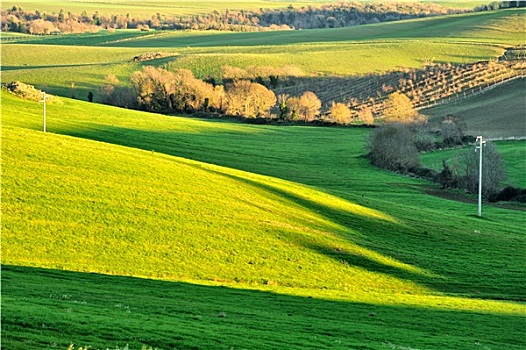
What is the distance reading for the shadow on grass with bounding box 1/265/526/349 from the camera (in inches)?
883

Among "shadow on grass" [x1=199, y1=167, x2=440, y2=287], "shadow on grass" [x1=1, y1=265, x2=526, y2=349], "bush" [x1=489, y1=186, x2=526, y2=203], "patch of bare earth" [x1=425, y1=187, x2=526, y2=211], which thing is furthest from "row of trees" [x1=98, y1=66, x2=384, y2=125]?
"shadow on grass" [x1=1, y1=265, x2=526, y2=349]

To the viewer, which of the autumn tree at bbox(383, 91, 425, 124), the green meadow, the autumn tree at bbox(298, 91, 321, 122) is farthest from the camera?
the autumn tree at bbox(298, 91, 321, 122)

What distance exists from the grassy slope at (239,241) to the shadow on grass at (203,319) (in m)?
0.15

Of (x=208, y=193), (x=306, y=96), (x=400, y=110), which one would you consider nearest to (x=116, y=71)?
(x=306, y=96)

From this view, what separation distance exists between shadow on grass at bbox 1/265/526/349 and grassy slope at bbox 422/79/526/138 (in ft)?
302

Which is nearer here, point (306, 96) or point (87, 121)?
point (87, 121)

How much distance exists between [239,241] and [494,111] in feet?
350

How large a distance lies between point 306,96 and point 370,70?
47.9 metres

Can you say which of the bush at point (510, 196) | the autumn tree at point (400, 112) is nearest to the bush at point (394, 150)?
the bush at point (510, 196)

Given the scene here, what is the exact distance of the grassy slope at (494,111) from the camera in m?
130

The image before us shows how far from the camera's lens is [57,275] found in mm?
32938

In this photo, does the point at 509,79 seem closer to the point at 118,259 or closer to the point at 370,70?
the point at 370,70

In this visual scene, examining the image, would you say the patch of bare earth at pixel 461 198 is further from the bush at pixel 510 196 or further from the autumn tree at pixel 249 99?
the autumn tree at pixel 249 99

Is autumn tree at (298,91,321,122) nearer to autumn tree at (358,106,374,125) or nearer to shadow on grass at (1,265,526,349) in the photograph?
autumn tree at (358,106,374,125)
